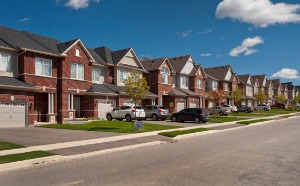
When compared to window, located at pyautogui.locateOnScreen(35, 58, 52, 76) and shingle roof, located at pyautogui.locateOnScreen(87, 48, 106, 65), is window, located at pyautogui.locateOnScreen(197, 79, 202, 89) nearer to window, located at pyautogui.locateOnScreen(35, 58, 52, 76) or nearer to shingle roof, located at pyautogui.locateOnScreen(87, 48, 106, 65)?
shingle roof, located at pyautogui.locateOnScreen(87, 48, 106, 65)

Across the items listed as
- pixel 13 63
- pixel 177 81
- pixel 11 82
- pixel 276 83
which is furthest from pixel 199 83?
pixel 276 83

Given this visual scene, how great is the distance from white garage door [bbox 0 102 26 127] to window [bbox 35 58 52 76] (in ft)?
12.5

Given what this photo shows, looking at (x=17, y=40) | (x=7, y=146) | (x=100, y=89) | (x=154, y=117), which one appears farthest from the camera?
(x=154, y=117)

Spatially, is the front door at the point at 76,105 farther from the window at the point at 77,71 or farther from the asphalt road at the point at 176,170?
the asphalt road at the point at 176,170

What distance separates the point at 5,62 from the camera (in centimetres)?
2688

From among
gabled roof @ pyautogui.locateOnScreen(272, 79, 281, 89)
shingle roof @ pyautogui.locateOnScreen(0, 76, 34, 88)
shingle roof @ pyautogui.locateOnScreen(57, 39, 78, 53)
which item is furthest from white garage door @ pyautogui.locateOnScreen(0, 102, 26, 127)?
gabled roof @ pyautogui.locateOnScreen(272, 79, 281, 89)

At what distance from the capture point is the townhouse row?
26.1 m

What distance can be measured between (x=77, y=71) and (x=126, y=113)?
642cm

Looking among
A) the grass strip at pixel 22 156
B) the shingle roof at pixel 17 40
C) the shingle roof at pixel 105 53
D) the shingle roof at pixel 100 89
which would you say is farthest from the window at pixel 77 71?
the grass strip at pixel 22 156

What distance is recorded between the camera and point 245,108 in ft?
194

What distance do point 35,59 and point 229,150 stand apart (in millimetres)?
20567

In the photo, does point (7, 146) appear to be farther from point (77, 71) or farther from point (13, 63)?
point (77, 71)

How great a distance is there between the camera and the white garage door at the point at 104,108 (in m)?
33.4

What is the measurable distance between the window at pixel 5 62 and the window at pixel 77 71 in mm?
6123
